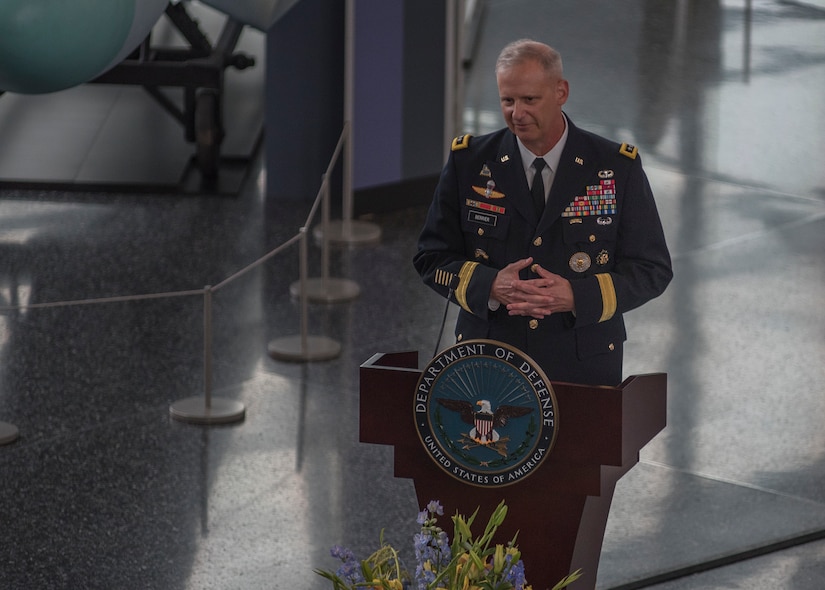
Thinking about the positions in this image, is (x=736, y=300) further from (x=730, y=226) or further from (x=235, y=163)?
(x=235, y=163)

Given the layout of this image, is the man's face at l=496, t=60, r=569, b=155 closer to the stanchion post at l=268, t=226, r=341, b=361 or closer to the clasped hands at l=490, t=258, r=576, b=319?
the clasped hands at l=490, t=258, r=576, b=319

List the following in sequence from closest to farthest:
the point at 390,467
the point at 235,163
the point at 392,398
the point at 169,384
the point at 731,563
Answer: the point at 392,398, the point at 731,563, the point at 390,467, the point at 169,384, the point at 235,163

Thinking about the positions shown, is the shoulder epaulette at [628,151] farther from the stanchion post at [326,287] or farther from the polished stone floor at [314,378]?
the stanchion post at [326,287]

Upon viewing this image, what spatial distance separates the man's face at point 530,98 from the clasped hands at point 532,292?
29 centimetres

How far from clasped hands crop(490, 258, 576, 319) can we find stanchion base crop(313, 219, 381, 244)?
4549 millimetres

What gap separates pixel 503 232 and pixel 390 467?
203 cm

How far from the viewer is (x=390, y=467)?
5.11 metres

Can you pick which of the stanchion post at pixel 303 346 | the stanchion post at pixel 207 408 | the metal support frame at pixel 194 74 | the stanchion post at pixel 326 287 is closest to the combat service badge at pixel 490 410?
the stanchion post at pixel 207 408

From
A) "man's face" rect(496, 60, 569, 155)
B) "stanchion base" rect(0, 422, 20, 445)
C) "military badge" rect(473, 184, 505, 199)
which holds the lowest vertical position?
"stanchion base" rect(0, 422, 20, 445)

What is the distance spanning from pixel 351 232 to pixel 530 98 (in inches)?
187

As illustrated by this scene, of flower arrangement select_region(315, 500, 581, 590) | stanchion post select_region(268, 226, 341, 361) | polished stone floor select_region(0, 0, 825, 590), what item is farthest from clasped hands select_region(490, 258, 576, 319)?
stanchion post select_region(268, 226, 341, 361)

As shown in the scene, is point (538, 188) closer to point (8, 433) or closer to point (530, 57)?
point (530, 57)

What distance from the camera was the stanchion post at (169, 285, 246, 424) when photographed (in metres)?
5.49

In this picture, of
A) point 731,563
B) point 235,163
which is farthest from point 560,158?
point 235,163
